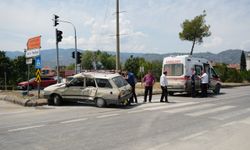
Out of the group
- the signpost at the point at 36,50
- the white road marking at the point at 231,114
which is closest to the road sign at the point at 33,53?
the signpost at the point at 36,50

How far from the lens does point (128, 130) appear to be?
8.84 metres

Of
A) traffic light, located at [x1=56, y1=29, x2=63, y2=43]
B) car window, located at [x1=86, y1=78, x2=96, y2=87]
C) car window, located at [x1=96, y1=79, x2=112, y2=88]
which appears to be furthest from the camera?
traffic light, located at [x1=56, y1=29, x2=63, y2=43]

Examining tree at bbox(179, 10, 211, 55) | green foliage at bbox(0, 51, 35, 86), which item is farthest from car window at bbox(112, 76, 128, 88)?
green foliage at bbox(0, 51, 35, 86)

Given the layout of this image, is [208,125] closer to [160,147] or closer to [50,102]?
[160,147]

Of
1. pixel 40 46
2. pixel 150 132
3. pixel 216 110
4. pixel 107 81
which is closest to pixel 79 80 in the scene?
pixel 107 81

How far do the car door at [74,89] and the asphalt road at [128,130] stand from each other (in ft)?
7.81

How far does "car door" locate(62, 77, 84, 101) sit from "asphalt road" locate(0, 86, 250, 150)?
2.38 metres

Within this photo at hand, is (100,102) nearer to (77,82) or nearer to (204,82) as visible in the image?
(77,82)

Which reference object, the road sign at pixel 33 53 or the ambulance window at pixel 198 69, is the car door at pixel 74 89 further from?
the ambulance window at pixel 198 69

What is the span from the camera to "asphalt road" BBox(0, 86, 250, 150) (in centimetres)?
724

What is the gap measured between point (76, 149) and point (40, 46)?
458 inches

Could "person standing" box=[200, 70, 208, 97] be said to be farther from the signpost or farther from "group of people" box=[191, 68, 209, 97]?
the signpost

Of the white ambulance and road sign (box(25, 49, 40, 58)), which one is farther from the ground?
road sign (box(25, 49, 40, 58))

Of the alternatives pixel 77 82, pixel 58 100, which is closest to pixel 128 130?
pixel 77 82
